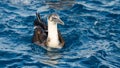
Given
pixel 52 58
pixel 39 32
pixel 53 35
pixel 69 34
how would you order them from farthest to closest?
pixel 69 34
pixel 39 32
pixel 53 35
pixel 52 58

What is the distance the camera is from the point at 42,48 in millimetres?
14344

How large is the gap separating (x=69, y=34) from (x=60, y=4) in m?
3.81

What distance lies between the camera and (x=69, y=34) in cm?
1543

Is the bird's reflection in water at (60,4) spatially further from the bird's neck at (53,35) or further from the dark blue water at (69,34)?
the bird's neck at (53,35)

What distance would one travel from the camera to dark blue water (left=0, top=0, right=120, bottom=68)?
43.2 feet

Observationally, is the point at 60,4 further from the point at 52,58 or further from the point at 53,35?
the point at 52,58

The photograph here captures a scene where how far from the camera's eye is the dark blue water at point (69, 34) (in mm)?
13180

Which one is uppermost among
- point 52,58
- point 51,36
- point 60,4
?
point 60,4

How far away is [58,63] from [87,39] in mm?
2233

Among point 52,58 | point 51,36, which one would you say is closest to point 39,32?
point 51,36

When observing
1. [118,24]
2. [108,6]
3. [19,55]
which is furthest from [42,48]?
[108,6]

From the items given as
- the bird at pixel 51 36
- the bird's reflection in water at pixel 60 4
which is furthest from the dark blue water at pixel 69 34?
the bird at pixel 51 36

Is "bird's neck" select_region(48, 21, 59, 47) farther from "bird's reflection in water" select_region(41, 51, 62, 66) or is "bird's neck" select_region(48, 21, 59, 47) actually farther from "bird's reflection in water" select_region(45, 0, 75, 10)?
"bird's reflection in water" select_region(45, 0, 75, 10)

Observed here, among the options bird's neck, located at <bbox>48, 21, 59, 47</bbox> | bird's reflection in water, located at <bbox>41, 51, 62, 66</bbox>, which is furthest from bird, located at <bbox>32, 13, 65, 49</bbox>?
bird's reflection in water, located at <bbox>41, 51, 62, 66</bbox>
